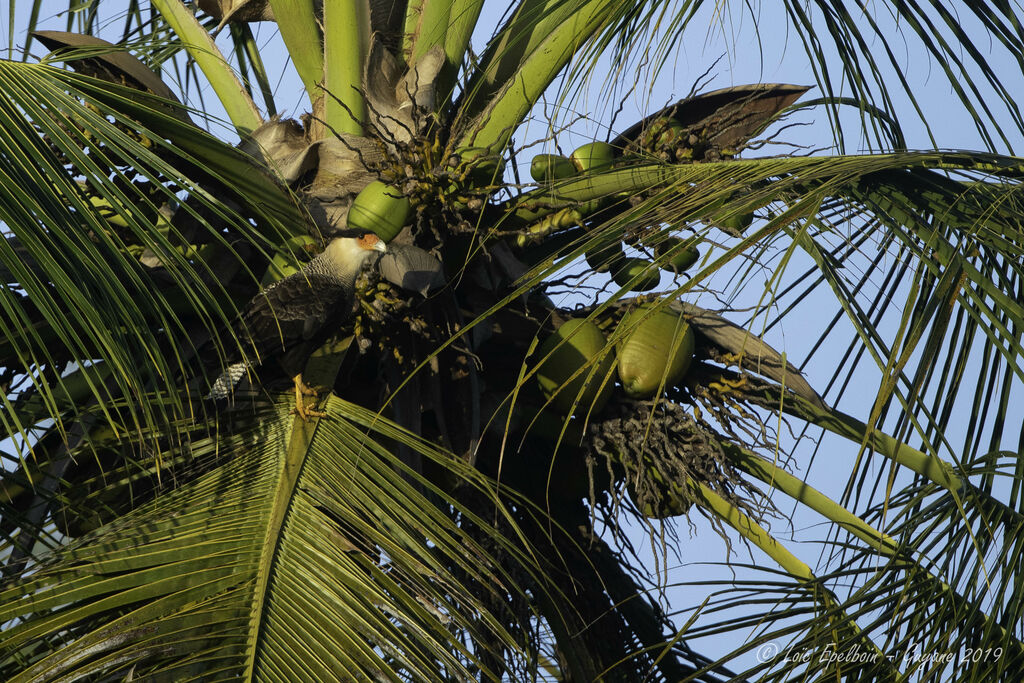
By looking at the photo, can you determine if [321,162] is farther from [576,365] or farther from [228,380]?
[576,365]

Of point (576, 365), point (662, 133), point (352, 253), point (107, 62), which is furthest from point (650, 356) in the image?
point (107, 62)

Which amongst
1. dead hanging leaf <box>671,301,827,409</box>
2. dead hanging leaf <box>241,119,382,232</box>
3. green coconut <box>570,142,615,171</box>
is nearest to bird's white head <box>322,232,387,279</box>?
dead hanging leaf <box>241,119,382,232</box>

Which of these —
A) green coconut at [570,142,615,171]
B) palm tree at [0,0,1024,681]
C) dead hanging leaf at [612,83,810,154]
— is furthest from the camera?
dead hanging leaf at [612,83,810,154]

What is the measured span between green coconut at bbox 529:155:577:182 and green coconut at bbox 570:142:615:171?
27 millimetres

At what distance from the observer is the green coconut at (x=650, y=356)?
2.71 m

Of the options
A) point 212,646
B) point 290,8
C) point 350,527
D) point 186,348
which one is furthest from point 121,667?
point 290,8

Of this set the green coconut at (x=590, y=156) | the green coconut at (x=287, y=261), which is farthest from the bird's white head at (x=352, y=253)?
the green coconut at (x=590, y=156)

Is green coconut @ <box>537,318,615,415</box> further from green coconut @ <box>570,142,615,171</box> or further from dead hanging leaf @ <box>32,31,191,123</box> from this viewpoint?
dead hanging leaf @ <box>32,31,191,123</box>

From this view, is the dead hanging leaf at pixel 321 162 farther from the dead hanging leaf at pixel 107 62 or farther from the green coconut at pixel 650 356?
the green coconut at pixel 650 356

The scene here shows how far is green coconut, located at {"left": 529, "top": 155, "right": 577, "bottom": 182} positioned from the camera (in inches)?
111

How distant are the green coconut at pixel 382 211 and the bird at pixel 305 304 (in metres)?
0.05

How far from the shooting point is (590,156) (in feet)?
9.43

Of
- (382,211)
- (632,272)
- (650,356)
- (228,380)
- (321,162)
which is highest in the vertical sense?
(321,162)

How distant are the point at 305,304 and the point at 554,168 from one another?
0.80m
